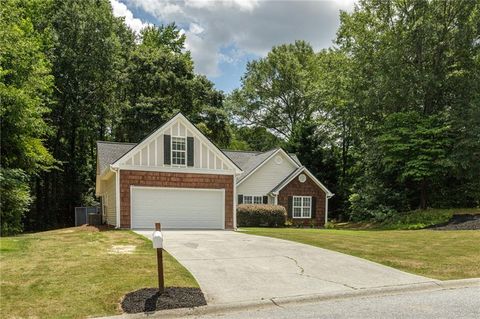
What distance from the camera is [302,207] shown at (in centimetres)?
2792

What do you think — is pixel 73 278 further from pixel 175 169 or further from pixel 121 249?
pixel 175 169

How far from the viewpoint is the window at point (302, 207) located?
1092 inches

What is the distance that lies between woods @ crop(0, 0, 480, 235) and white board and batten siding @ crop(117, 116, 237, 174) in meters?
5.04

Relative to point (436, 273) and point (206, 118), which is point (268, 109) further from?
point (436, 273)

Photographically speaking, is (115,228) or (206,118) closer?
(115,228)

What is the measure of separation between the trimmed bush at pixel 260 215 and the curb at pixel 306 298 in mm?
16640

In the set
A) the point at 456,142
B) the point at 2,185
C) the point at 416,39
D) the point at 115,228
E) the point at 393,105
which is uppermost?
the point at 416,39

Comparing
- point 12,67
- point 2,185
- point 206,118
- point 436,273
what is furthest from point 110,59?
point 436,273

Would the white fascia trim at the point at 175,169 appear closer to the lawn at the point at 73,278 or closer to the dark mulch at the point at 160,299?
the lawn at the point at 73,278

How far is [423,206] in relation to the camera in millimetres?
25578

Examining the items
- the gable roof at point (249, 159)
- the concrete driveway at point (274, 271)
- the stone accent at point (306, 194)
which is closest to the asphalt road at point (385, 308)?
the concrete driveway at point (274, 271)

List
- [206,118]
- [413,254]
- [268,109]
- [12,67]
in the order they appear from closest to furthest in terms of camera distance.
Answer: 1. [413,254]
2. [12,67]
3. [206,118]
4. [268,109]

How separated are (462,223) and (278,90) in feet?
100

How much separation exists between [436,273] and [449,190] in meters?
19.1
